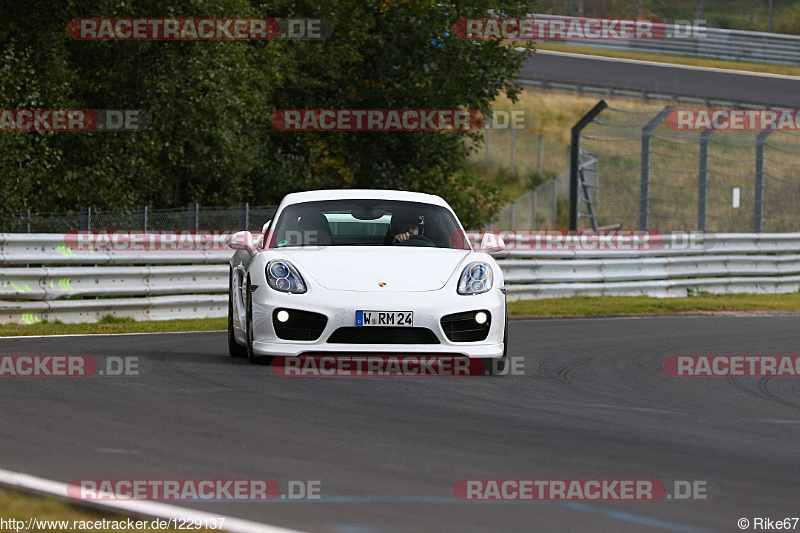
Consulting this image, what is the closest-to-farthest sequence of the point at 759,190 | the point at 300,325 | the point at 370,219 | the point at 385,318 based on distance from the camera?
the point at 385,318 → the point at 300,325 → the point at 370,219 → the point at 759,190

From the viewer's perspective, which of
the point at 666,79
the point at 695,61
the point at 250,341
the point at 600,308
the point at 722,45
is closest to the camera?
the point at 250,341

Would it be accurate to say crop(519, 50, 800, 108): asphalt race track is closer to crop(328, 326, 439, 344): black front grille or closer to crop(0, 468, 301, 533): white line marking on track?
crop(328, 326, 439, 344): black front grille

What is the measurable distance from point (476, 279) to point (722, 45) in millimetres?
35311

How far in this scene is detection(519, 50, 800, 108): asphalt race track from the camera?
37.6 m

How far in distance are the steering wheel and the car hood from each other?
31 cm

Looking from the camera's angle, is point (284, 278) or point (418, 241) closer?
point (284, 278)

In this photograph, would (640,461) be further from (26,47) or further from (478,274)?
(26,47)

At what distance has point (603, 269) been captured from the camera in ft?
67.3

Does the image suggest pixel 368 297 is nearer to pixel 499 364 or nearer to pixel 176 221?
pixel 499 364

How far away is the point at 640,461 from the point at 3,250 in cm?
954

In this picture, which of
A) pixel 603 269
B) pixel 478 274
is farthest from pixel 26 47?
pixel 478 274

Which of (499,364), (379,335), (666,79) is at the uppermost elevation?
(666,79)

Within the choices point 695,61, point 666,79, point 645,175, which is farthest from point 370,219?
point 695,61

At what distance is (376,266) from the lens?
9477mm
